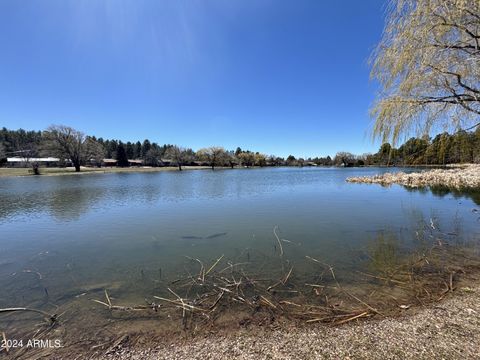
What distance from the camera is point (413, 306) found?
4160 millimetres

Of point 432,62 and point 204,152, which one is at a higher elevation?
point 204,152

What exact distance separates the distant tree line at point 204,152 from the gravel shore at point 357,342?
10.1ft

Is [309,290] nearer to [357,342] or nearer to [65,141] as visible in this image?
[357,342]

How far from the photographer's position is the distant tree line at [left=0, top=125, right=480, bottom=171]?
4.68m

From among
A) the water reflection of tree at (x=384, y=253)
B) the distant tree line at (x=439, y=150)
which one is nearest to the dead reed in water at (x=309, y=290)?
the water reflection of tree at (x=384, y=253)

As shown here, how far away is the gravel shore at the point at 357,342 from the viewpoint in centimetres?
298

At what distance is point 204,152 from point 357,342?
93118mm

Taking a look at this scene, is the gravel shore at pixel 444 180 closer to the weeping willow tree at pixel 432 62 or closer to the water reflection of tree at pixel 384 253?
the water reflection of tree at pixel 384 253

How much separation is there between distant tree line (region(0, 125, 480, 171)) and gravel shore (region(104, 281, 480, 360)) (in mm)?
3086

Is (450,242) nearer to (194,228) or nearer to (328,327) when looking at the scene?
(328,327)

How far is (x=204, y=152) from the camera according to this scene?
93.6m

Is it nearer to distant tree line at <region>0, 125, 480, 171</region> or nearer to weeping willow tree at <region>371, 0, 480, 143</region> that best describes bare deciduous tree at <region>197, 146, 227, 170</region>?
distant tree line at <region>0, 125, 480, 171</region>

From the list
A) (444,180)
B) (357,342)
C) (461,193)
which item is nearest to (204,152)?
(444,180)

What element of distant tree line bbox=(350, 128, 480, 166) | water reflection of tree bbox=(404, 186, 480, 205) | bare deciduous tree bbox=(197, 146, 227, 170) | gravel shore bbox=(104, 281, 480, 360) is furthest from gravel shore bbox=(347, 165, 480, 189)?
bare deciduous tree bbox=(197, 146, 227, 170)
